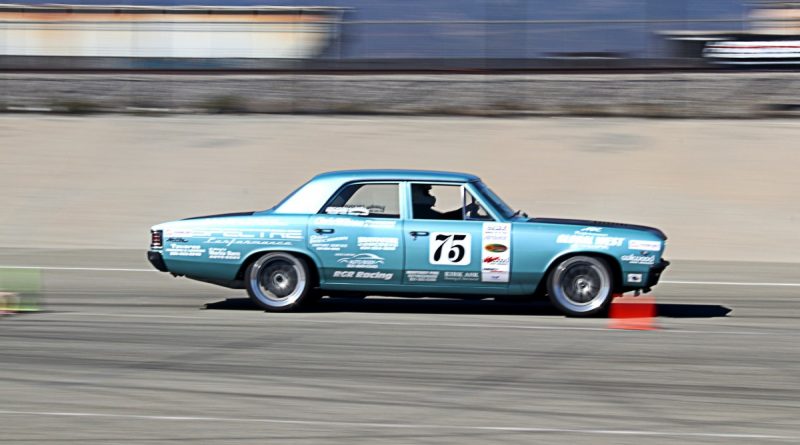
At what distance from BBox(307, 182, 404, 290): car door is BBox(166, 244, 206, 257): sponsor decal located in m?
1.02

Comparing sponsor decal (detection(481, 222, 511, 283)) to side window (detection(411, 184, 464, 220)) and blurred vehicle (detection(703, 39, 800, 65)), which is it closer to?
side window (detection(411, 184, 464, 220))

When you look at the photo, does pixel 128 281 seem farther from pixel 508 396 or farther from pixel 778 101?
pixel 778 101

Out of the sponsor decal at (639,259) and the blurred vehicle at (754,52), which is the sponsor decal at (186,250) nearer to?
the sponsor decal at (639,259)

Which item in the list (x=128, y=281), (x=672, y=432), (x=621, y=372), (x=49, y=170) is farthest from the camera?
(x=49, y=170)

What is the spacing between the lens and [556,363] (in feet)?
26.8

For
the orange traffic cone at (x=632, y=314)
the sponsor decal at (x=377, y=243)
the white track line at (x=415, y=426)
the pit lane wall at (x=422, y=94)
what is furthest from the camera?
the pit lane wall at (x=422, y=94)

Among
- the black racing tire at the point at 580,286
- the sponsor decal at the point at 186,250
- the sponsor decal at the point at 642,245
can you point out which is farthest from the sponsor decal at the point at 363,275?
the sponsor decal at the point at 642,245

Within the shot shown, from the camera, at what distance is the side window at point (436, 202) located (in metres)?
10.3

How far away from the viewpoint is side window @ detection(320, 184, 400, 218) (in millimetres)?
10414

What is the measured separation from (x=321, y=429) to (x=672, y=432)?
1.94 m

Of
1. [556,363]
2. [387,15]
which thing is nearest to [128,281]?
[556,363]

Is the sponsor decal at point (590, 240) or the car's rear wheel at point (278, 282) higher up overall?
the sponsor decal at point (590, 240)

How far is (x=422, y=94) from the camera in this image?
2530 centimetres

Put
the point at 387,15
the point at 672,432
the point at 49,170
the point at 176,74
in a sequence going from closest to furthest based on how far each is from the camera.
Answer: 1. the point at 672,432
2. the point at 49,170
3. the point at 176,74
4. the point at 387,15
